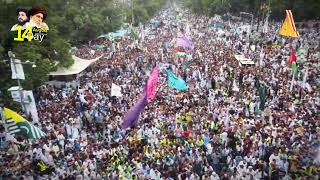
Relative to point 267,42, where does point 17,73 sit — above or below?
above

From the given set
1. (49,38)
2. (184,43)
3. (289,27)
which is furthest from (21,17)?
(289,27)

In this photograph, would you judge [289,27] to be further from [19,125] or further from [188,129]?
[19,125]

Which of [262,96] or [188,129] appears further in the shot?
[262,96]

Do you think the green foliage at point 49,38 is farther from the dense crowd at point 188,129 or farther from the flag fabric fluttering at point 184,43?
the flag fabric fluttering at point 184,43

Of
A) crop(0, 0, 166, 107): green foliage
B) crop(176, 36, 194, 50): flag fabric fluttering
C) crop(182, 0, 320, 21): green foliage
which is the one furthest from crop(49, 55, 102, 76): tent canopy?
crop(182, 0, 320, 21): green foliage

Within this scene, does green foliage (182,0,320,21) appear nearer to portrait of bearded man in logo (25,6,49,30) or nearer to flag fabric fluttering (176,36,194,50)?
flag fabric fluttering (176,36,194,50)

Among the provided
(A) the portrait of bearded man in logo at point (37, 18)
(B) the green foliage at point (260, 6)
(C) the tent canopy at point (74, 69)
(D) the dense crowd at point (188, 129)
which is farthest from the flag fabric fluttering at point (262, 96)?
(B) the green foliage at point (260, 6)

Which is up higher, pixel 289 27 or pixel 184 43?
pixel 289 27

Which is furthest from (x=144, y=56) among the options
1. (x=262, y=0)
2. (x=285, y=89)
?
(x=262, y=0)

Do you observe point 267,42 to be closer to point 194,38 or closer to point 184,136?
point 194,38
